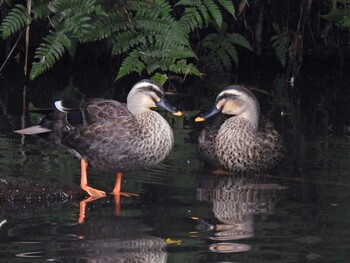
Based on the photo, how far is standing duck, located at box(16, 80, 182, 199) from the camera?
7.70 meters

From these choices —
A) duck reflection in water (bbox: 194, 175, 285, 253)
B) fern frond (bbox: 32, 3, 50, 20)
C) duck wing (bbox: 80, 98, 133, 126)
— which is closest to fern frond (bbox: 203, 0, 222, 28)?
fern frond (bbox: 32, 3, 50, 20)

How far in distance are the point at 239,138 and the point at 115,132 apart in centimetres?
140

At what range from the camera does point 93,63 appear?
40.9 ft

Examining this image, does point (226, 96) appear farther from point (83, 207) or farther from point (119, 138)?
point (83, 207)

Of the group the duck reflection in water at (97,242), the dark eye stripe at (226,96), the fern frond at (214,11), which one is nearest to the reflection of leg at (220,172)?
the dark eye stripe at (226,96)

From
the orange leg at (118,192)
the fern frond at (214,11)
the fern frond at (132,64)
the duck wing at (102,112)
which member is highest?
the fern frond at (214,11)

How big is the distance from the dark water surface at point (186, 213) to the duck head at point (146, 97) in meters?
0.50

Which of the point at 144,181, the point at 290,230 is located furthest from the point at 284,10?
the point at 290,230

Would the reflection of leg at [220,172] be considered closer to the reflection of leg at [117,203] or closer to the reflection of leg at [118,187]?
the reflection of leg at [118,187]

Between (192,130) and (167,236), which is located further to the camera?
(192,130)

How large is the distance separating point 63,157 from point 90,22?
1425 millimetres

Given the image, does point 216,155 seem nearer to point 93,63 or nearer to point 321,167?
point 321,167

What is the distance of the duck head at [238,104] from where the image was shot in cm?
904

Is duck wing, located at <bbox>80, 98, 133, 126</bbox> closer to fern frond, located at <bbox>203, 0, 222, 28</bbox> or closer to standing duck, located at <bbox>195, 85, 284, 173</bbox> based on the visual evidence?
standing duck, located at <bbox>195, 85, 284, 173</bbox>
